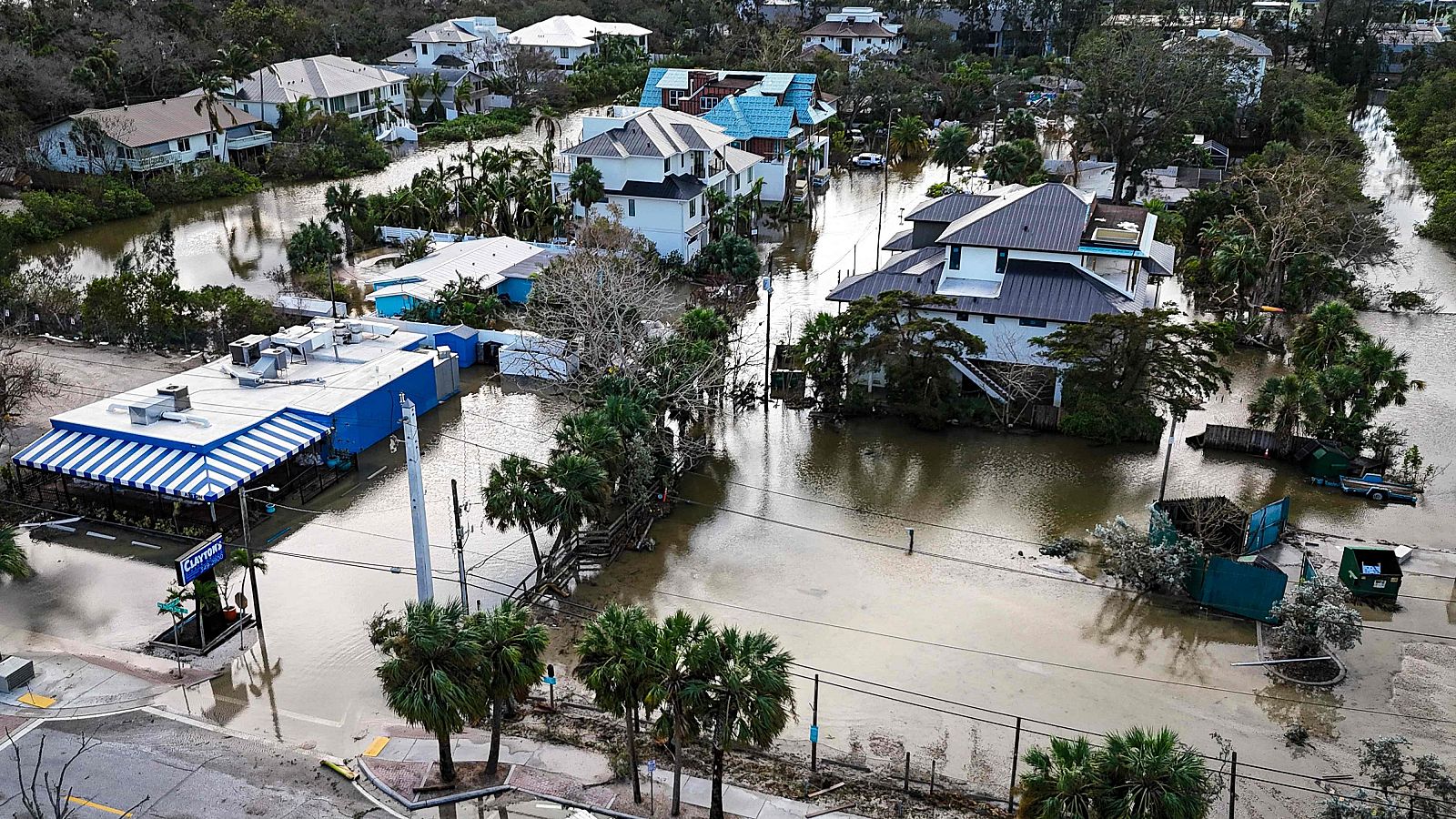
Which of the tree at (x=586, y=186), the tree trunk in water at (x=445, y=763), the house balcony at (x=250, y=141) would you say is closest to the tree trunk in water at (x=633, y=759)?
the tree trunk in water at (x=445, y=763)

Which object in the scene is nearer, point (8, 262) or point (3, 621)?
point (3, 621)

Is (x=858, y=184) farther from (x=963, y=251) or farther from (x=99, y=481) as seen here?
(x=99, y=481)

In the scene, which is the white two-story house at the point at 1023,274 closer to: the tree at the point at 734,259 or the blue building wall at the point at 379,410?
the tree at the point at 734,259

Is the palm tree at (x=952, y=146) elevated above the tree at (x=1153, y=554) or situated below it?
above

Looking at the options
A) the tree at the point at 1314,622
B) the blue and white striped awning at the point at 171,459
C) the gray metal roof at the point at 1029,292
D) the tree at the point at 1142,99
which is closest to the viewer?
the tree at the point at 1314,622

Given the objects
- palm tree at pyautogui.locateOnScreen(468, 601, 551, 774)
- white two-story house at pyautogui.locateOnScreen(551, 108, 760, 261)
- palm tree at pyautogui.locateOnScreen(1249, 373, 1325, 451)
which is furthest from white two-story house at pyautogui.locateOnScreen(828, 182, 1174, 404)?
palm tree at pyautogui.locateOnScreen(468, 601, 551, 774)

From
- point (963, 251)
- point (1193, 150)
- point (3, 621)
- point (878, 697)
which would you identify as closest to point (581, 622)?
point (878, 697)
